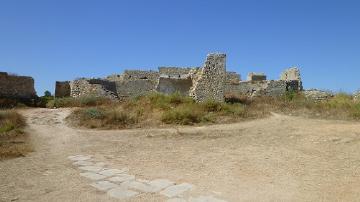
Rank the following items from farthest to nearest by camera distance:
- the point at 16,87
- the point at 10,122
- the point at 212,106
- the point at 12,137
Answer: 1. the point at 16,87
2. the point at 212,106
3. the point at 10,122
4. the point at 12,137

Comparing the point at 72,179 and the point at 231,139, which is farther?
the point at 231,139

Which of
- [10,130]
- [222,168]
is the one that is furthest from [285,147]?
[10,130]

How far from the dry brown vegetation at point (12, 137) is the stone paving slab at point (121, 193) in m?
3.84

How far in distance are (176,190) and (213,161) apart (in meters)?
2.25

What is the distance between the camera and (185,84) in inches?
853

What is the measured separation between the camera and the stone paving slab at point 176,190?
6.30 m

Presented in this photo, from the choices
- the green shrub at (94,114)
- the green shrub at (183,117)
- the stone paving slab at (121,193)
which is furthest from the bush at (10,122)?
the stone paving slab at (121,193)

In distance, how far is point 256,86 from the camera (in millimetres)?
24188

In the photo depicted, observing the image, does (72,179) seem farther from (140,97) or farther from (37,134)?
(140,97)

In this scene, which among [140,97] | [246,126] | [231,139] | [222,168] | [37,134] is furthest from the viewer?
[140,97]

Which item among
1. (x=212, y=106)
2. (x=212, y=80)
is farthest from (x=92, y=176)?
(x=212, y=80)

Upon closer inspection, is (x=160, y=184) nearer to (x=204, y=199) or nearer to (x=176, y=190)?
(x=176, y=190)

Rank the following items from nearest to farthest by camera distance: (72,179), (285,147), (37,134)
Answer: (72,179), (285,147), (37,134)

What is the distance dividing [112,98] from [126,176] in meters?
14.1
